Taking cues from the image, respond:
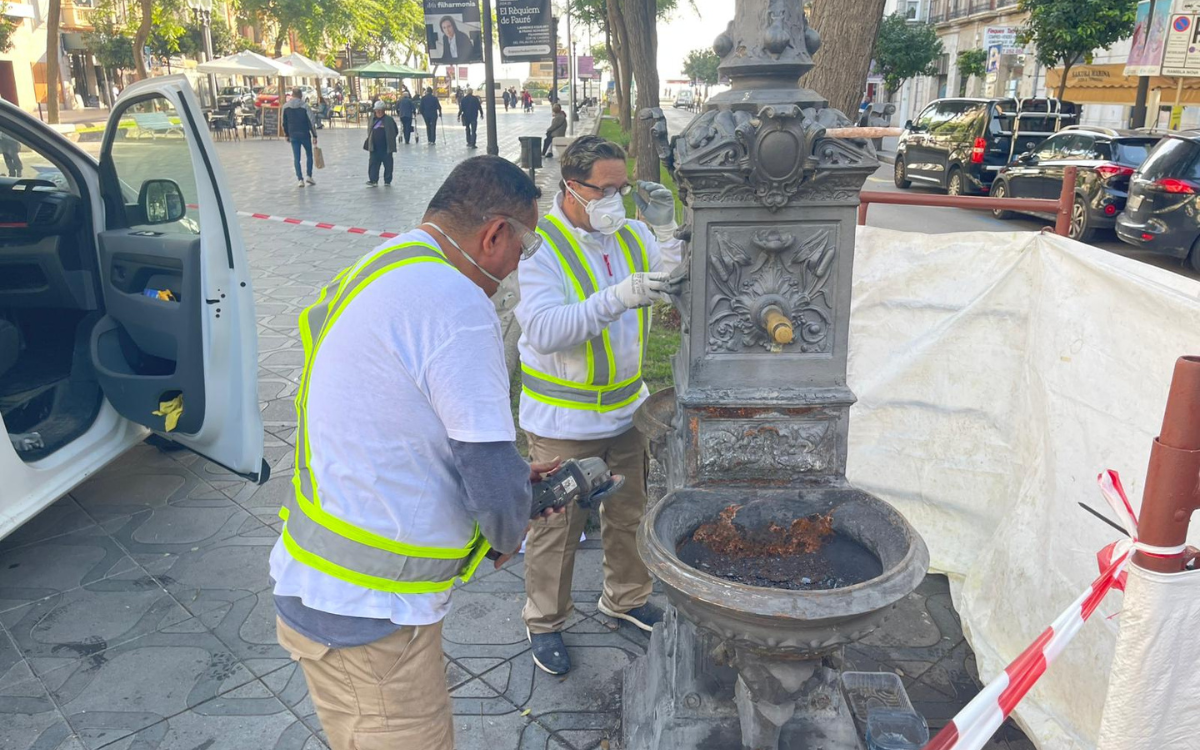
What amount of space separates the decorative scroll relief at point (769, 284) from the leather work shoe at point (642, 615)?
149 centimetres

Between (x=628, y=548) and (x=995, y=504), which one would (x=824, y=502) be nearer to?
(x=628, y=548)

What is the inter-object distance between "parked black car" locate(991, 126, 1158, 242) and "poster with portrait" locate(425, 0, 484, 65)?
7.85 metres

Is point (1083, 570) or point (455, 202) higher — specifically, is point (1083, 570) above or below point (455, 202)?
below

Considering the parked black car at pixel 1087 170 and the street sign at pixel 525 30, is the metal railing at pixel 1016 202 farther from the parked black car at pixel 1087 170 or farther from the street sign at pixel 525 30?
the street sign at pixel 525 30

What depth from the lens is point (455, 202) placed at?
208cm

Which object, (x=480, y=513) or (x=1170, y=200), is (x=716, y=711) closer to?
(x=480, y=513)

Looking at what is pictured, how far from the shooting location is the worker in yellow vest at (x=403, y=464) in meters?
1.85

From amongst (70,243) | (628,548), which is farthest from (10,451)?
(628,548)

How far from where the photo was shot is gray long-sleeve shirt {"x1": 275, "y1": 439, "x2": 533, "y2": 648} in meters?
1.88

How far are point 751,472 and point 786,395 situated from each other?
0.27 m

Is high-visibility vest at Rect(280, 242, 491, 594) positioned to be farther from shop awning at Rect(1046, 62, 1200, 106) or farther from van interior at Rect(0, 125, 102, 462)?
shop awning at Rect(1046, 62, 1200, 106)

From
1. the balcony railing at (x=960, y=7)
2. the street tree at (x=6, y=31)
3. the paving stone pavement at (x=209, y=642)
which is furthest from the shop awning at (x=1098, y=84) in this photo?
the street tree at (x=6, y=31)

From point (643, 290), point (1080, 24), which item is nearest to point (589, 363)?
point (643, 290)

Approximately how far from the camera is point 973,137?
16.6m
